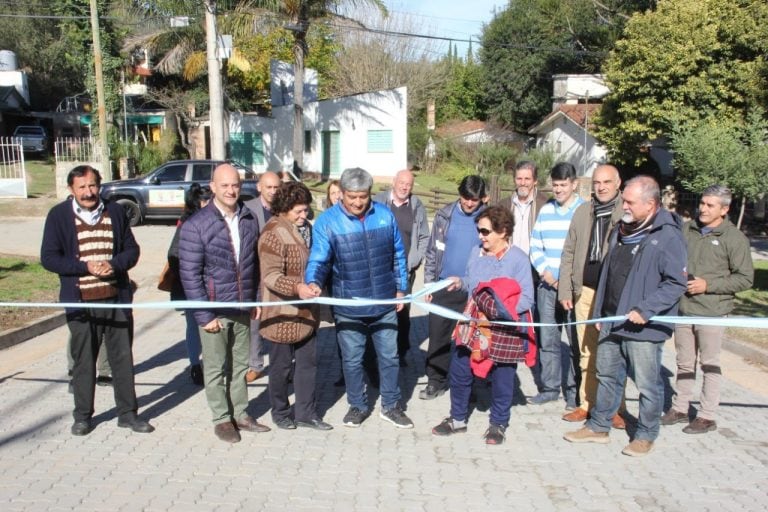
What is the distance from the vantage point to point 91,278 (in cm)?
504

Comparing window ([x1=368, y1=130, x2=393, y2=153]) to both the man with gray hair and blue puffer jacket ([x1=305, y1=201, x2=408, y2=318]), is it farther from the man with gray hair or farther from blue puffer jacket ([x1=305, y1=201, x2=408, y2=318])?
blue puffer jacket ([x1=305, y1=201, x2=408, y2=318])

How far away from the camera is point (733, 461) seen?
4871mm

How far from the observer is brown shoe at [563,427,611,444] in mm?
5180

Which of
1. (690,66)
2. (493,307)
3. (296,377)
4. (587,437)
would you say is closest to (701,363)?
(587,437)

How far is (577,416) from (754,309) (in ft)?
16.3

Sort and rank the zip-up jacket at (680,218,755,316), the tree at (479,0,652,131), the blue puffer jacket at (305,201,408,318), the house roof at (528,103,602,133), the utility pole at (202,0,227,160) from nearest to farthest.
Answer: the blue puffer jacket at (305,201,408,318) < the zip-up jacket at (680,218,755,316) < the utility pole at (202,0,227,160) < the house roof at (528,103,602,133) < the tree at (479,0,652,131)

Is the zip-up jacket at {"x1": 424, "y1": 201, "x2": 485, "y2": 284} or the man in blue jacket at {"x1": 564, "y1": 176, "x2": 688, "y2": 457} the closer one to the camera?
the man in blue jacket at {"x1": 564, "y1": 176, "x2": 688, "y2": 457}

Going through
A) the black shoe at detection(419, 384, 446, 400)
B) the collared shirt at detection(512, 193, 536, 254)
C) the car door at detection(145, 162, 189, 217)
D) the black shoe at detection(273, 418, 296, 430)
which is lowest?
the black shoe at detection(419, 384, 446, 400)

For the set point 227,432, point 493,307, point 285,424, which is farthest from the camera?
point 285,424

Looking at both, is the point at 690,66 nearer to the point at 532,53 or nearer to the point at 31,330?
the point at 31,330

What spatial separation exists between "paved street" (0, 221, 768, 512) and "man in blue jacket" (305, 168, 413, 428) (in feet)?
1.09

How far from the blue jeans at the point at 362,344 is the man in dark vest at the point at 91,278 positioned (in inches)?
61.3

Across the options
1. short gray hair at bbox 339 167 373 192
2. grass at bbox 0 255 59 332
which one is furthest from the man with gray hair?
grass at bbox 0 255 59 332

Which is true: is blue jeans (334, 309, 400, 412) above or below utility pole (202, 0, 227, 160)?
below
